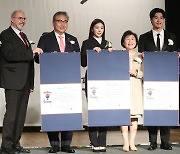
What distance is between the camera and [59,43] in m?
4.27

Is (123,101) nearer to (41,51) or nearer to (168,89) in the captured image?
(168,89)

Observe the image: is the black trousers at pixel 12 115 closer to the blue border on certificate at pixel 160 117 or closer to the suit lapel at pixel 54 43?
the suit lapel at pixel 54 43

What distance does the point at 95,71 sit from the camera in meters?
4.09

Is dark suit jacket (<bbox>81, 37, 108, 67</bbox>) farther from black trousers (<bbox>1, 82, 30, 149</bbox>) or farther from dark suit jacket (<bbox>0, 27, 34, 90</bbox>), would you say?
black trousers (<bbox>1, 82, 30, 149</bbox>)

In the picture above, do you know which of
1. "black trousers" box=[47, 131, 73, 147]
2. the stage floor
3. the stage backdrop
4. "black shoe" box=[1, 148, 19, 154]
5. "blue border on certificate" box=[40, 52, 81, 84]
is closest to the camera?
"blue border on certificate" box=[40, 52, 81, 84]

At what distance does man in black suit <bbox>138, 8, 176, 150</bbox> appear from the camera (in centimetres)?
441

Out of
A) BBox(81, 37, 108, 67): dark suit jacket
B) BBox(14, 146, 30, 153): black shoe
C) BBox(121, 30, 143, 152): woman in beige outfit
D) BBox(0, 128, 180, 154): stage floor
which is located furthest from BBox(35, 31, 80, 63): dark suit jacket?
BBox(0, 128, 180, 154): stage floor

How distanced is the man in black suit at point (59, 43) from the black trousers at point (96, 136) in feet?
0.79

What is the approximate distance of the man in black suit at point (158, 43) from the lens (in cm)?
441

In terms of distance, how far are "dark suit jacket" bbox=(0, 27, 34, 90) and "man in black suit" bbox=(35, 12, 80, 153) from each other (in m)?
0.17

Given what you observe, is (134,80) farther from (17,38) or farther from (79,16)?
(79,16)

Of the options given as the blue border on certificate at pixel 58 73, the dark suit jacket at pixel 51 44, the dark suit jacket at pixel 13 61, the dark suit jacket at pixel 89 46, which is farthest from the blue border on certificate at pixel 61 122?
the dark suit jacket at pixel 51 44

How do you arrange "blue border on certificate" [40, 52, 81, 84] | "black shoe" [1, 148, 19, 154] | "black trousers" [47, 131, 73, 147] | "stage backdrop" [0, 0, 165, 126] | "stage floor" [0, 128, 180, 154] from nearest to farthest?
"blue border on certificate" [40, 52, 81, 84]
"black shoe" [1, 148, 19, 154]
"black trousers" [47, 131, 73, 147]
"stage floor" [0, 128, 180, 154]
"stage backdrop" [0, 0, 165, 126]

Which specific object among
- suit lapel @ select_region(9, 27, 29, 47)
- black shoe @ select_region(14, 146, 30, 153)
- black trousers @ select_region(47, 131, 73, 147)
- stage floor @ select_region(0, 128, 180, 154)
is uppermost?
suit lapel @ select_region(9, 27, 29, 47)
